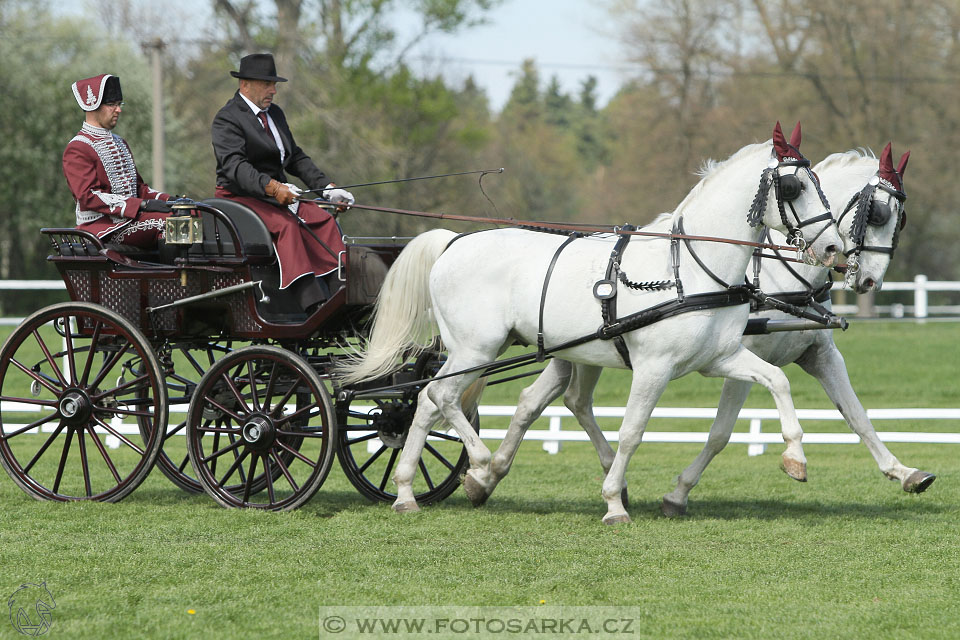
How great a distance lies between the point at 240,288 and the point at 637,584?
2927 mm

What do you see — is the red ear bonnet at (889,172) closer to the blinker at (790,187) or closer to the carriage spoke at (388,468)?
the blinker at (790,187)

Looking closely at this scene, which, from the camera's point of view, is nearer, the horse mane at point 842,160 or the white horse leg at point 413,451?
the horse mane at point 842,160

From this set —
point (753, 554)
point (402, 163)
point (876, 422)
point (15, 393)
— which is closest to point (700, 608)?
point (753, 554)

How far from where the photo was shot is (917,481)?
614cm

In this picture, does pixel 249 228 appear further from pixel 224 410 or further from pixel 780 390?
pixel 780 390

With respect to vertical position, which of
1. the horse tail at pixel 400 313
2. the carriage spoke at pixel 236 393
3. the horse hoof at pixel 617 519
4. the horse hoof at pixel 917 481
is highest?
the horse tail at pixel 400 313

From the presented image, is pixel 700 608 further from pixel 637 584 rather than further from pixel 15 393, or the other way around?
pixel 15 393

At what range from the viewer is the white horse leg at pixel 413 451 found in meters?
6.57

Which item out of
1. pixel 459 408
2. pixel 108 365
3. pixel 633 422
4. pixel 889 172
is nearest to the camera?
pixel 889 172

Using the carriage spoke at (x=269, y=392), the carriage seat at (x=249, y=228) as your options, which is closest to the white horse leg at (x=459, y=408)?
the carriage spoke at (x=269, y=392)

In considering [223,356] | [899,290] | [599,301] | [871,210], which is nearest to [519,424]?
[599,301]

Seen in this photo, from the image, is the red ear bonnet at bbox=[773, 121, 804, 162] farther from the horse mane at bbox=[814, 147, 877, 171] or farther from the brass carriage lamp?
the brass carriage lamp

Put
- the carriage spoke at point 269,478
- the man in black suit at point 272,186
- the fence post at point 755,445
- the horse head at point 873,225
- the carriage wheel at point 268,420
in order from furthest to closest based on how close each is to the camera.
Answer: the fence post at point 755,445, the man in black suit at point 272,186, the carriage spoke at point 269,478, the carriage wheel at point 268,420, the horse head at point 873,225

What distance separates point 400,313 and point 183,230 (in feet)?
4.28
